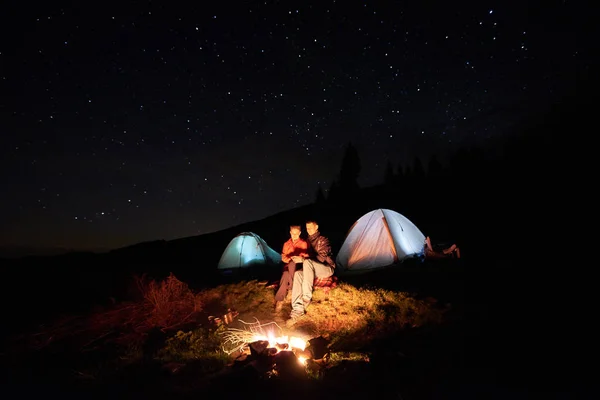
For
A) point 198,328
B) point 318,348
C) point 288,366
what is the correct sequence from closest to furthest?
point 288,366 → point 318,348 → point 198,328

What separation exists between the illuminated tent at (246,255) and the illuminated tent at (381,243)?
4473 mm

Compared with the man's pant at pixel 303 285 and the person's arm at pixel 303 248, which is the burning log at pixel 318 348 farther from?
the person's arm at pixel 303 248

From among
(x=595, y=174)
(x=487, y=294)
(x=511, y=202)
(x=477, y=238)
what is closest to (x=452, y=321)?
(x=487, y=294)

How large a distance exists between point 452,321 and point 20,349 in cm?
842

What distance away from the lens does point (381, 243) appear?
35.7 feet

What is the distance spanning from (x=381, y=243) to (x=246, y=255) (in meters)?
6.60

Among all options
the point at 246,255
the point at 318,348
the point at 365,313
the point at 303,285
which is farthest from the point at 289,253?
the point at 246,255

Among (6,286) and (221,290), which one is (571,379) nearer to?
(221,290)

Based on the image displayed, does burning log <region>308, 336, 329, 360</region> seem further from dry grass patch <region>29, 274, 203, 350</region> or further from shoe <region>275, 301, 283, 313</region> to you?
dry grass patch <region>29, 274, 203, 350</region>

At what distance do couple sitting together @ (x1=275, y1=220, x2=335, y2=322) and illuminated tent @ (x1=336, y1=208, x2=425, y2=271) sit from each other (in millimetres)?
4499

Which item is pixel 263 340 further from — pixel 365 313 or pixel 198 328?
pixel 365 313

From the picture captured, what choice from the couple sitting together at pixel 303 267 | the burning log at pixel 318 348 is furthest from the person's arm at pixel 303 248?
the burning log at pixel 318 348

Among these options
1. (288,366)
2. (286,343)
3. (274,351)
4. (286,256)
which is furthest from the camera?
(286,256)

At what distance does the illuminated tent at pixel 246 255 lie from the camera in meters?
14.1
